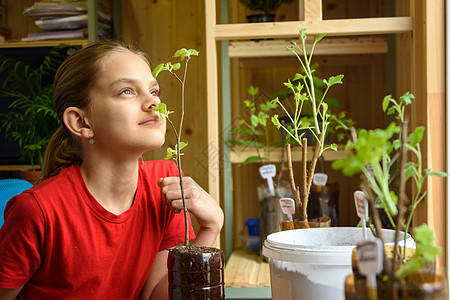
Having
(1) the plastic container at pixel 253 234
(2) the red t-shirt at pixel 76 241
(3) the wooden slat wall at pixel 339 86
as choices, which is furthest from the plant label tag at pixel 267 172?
(3) the wooden slat wall at pixel 339 86

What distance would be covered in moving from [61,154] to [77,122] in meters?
0.13

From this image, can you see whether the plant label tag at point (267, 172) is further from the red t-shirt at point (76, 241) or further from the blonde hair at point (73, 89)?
the blonde hair at point (73, 89)

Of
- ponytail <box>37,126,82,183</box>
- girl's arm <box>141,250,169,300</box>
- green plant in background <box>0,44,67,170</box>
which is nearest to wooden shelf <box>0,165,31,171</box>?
green plant in background <box>0,44,67,170</box>

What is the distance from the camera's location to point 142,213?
1.22m

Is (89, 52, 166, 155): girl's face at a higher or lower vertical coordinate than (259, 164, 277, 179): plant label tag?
higher

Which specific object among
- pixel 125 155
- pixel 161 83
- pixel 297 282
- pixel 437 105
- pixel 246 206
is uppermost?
pixel 161 83

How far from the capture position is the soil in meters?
0.79

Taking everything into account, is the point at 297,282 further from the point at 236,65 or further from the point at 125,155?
the point at 236,65

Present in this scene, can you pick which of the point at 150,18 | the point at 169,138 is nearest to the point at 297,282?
the point at 169,138

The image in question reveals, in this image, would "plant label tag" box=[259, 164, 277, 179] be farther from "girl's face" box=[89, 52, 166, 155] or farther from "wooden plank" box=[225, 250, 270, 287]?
"girl's face" box=[89, 52, 166, 155]

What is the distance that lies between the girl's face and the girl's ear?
0.06 feet

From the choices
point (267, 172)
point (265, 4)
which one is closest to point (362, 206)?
point (267, 172)

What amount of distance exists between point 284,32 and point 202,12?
147cm

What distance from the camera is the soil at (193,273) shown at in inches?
31.3
